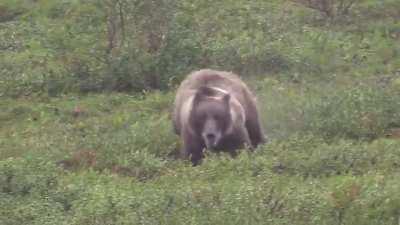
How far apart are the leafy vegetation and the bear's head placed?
16.8 inches

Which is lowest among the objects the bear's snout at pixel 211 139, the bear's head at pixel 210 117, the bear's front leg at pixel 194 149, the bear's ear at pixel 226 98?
the bear's front leg at pixel 194 149

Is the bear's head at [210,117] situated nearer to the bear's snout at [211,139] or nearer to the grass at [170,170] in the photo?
the bear's snout at [211,139]

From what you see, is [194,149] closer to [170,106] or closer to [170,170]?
[170,170]

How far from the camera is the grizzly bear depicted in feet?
35.4

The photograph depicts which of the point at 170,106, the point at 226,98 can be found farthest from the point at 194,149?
the point at 170,106

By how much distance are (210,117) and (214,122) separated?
0.23 ft

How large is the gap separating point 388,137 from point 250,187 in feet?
11.6

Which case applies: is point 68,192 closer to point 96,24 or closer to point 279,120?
point 279,120

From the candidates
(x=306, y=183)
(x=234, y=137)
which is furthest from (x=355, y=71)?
(x=306, y=183)

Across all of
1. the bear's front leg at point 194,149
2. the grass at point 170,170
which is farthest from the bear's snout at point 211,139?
the grass at point 170,170

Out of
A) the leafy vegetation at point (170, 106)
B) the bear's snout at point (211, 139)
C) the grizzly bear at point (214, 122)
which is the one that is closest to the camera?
the leafy vegetation at point (170, 106)

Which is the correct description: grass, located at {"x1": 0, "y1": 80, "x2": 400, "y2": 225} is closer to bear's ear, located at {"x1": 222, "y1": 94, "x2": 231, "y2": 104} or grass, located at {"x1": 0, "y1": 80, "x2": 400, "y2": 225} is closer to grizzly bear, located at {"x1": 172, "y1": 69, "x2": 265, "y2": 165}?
grizzly bear, located at {"x1": 172, "y1": 69, "x2": 265, "y2": 165}

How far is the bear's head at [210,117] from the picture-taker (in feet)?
35.2

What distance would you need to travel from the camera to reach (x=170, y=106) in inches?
517
